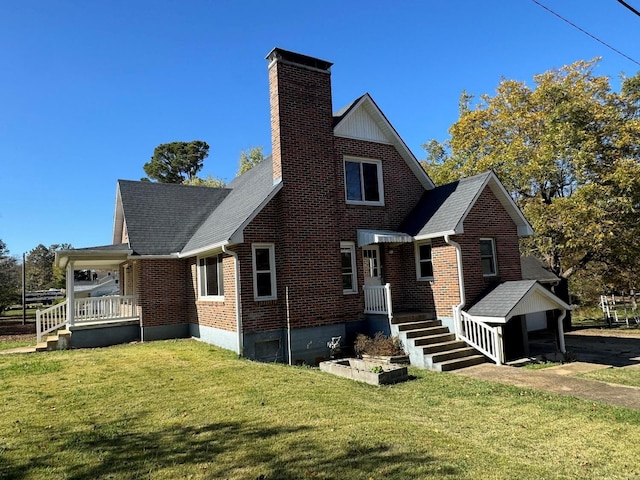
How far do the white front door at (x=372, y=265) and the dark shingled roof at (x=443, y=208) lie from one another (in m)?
1.24

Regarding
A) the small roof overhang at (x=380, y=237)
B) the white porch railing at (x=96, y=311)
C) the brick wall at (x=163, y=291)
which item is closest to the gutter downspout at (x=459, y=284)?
the small roof overhang at (x=380, y=237)

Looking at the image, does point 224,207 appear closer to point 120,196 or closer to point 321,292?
point 120,196

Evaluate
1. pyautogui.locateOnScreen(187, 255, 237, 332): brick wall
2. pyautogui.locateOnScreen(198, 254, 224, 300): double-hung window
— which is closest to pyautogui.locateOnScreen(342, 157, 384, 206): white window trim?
pyautogui.locateOnScreen(187, 255, 237, 332): brick wall

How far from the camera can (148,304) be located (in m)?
15.1

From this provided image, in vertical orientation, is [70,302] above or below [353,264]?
below

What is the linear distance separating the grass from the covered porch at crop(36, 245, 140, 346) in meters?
14.1

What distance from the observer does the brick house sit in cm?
1222

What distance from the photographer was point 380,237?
44.2ft

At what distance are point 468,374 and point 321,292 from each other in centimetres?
468

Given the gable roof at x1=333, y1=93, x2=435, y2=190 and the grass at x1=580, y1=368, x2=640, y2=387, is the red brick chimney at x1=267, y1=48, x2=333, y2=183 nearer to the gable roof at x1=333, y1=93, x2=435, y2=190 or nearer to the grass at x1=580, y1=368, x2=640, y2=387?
the gable roof at x1=333, y1=93, x2=435, y2=190

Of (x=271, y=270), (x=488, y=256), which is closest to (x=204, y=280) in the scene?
(x=271, y=270)

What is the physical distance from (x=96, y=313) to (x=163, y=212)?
4.71 m

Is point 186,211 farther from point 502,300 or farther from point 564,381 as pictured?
point 564,381

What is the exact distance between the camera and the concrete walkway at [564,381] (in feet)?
27.0
